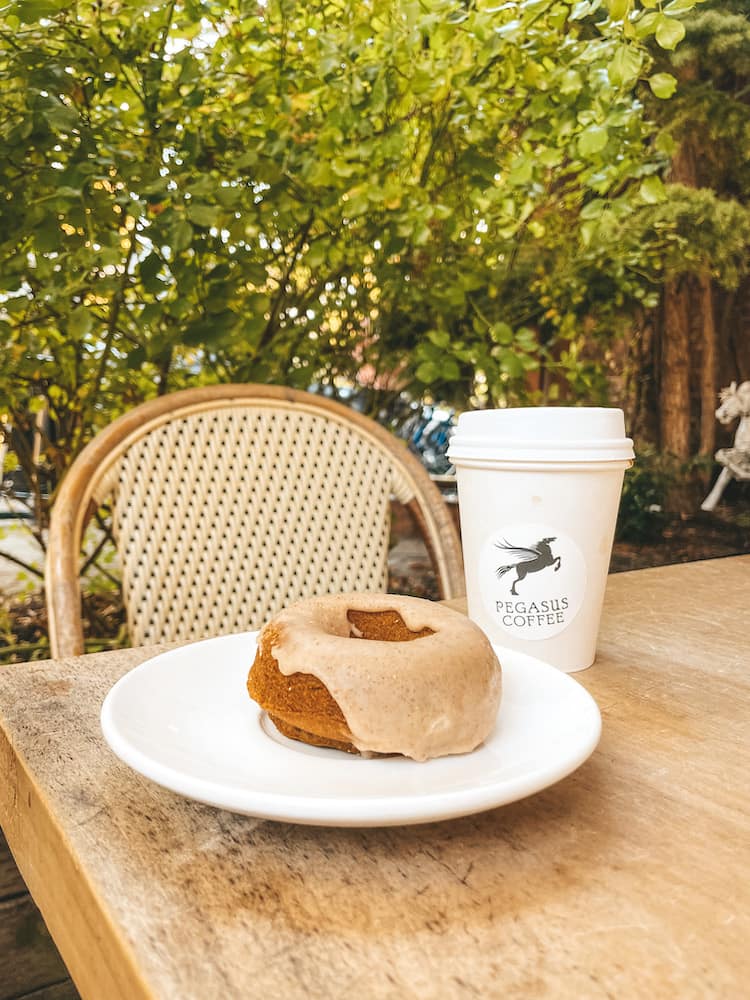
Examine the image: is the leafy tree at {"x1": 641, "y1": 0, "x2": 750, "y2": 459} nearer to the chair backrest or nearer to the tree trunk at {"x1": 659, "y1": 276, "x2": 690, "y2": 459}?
the tree trunk at {"x1": 659, "y1": 276, "x2": 690, "y2": 459}

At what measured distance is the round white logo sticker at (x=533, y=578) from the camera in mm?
606

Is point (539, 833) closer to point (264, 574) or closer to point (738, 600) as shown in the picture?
point (738, 600)

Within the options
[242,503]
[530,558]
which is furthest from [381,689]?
[242,503]

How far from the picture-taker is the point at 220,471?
3.75 ft

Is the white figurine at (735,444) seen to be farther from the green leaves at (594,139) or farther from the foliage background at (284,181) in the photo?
the green leaves at (594,139)

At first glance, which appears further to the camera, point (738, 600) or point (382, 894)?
point (738, 600)

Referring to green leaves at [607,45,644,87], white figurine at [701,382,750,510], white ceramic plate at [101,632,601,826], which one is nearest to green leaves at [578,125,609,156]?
green leaves at [607,45,644,87]

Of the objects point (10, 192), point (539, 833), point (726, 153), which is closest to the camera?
point (539, 833)

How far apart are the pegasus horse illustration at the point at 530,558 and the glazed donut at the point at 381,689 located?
0.14 metres

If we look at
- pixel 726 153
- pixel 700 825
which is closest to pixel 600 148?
pixel 700 825

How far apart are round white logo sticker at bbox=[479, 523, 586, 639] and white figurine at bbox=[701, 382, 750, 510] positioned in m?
2.80

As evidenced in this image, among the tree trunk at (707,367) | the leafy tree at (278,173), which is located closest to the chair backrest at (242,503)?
the leafy tree at (278,173)

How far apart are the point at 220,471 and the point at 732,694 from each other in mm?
750

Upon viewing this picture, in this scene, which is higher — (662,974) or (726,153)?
(726,153)
